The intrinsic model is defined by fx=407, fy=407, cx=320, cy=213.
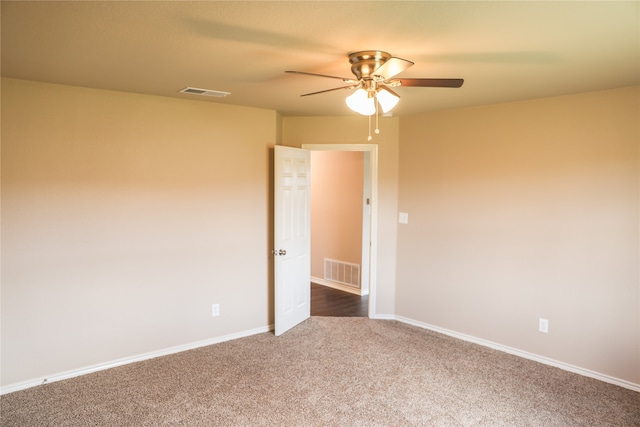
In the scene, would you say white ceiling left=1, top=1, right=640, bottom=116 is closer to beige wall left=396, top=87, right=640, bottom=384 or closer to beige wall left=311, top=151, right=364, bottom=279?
beige wall left=396, top=87, right=640, bottom=384

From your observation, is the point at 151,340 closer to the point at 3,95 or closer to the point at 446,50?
the point at 3,95

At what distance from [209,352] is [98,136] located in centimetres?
216

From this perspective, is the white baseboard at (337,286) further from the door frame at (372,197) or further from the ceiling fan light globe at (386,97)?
the ceiling fan light globe at (386,97)

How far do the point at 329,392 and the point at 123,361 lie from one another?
185 cm

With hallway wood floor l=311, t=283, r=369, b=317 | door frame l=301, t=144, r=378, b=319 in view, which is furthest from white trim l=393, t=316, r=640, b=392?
hallway wood floor l=311, t=283, r=369, b=317

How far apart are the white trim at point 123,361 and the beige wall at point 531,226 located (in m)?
1.88

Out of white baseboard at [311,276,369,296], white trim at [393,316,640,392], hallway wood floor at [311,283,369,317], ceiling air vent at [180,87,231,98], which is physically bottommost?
white trim at [393,316,640,392]

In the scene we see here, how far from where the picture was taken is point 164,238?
3732mm

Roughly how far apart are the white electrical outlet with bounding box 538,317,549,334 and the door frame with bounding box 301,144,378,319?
1.74 meters

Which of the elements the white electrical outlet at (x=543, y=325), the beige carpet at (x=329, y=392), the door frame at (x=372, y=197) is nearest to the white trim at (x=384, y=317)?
the door frame at (x=372, y=197)

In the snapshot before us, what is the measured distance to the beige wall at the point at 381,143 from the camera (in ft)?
15.1

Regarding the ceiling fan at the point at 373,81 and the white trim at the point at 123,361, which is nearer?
the ceiling fan at the point at 373,81

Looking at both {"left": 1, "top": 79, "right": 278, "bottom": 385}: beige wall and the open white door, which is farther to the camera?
the open white door

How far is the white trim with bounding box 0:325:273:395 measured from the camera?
3145mm
